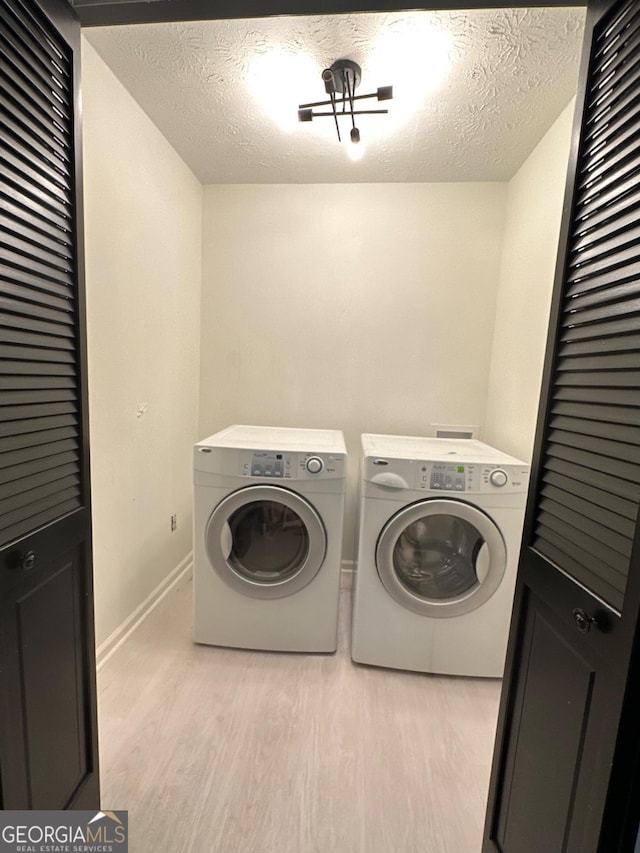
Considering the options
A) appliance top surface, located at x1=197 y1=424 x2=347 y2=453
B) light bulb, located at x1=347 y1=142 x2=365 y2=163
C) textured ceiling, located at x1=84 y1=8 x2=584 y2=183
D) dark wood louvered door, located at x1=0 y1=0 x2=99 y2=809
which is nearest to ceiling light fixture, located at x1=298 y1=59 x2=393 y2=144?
textured ceiling, located at x1=84 y1=8 x2=584 y2=183

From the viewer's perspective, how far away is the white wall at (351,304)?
2.18 m

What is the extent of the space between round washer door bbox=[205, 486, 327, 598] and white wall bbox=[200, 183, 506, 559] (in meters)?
0.79

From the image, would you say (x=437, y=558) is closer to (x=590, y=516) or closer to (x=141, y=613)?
(x=590, y=516)

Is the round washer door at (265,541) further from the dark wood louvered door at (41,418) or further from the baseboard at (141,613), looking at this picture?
the dark wood louvered door at (41,418)

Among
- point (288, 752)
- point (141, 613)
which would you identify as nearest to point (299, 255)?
point (141, 613)

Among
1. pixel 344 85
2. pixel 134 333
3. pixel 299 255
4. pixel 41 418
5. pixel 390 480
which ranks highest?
pixel 344 85

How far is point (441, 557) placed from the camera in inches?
65.4

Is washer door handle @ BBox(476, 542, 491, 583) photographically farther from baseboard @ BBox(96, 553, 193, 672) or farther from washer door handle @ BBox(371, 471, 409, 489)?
baseboard @ BBox(96, 553, 193, 672)

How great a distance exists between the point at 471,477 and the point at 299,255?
1.67m

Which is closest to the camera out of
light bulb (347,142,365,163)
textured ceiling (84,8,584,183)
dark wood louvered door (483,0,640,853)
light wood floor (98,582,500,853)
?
dark wood louvered door (483,0,640,853)

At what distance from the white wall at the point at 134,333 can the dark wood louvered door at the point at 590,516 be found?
5.02 feet

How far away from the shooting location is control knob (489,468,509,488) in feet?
4.85

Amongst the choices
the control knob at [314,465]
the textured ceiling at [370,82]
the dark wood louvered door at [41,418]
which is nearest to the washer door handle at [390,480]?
the control knob at [314,465]

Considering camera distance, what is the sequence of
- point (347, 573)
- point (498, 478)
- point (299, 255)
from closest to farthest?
point (498, 478) < point (299, 255) < point (347, 573)
